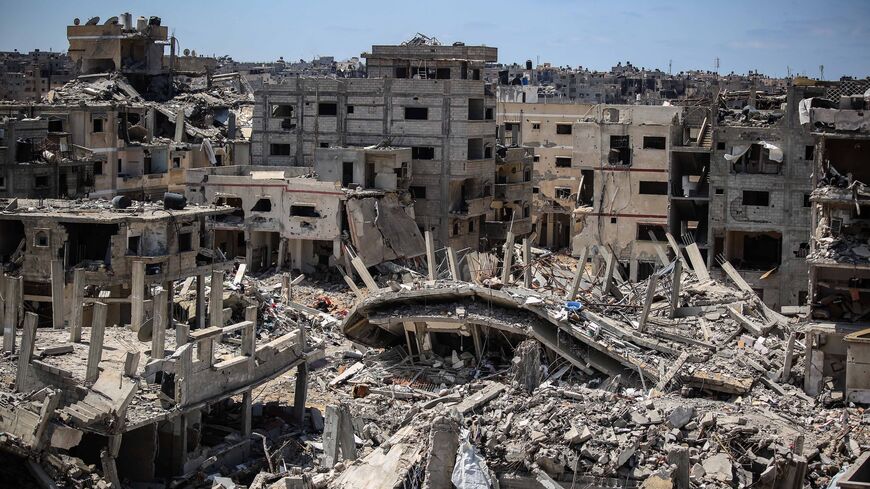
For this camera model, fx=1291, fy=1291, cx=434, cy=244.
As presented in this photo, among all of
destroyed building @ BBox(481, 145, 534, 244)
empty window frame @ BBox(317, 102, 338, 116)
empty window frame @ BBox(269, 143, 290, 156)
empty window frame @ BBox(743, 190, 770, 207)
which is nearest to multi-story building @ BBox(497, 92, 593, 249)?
destroyed building @ BBox(481, 145, 534, 244)

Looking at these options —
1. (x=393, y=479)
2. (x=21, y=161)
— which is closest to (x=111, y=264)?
(x=21, y=161)

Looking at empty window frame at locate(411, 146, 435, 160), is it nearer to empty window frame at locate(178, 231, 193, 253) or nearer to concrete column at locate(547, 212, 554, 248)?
empty window frame at locate(178, 231, 193, 253)

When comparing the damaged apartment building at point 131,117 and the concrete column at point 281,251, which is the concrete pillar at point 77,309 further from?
the damaged apartment building at point 131,117

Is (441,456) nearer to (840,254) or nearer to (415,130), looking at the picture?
(840,254)

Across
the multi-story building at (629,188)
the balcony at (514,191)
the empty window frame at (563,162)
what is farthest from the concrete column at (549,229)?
the multi-story building at (629,188)

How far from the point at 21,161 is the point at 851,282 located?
29.9 meters

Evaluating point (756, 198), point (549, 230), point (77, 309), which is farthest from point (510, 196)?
point (77, 309)

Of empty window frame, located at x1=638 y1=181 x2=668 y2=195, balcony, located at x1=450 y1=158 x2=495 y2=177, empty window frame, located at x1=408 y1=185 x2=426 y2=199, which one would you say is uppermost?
balcony, located at x1=450 y1=158 x2=495 y2=177

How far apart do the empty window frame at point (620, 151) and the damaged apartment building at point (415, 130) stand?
6080 mm

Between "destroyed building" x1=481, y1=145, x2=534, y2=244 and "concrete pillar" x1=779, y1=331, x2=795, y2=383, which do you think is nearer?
"concrete pillar" x1=779, y1=331, x2=795, y2=383

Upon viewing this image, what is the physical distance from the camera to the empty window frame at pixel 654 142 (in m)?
45.3

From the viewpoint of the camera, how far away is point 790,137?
39750mm

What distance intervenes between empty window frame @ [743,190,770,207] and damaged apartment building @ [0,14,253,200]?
2365 cm

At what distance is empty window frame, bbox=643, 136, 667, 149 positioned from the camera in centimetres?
4534
